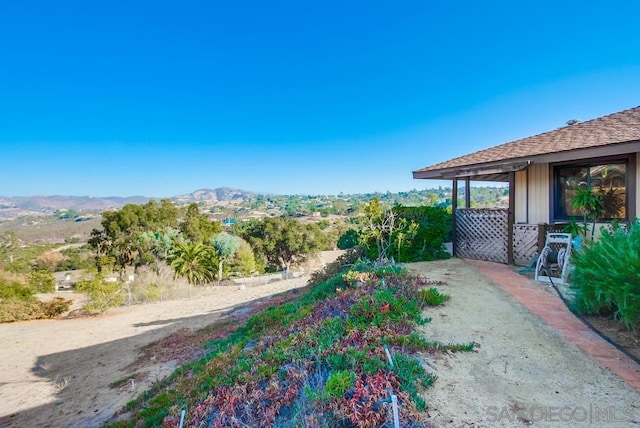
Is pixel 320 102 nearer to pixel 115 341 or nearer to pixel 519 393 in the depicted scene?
pixel 115 341

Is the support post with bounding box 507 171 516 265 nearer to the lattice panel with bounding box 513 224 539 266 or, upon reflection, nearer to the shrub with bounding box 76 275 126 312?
the lattice panel with bounding box 513 224 539 266

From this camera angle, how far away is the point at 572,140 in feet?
25.1

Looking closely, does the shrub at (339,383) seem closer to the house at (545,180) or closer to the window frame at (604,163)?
the house at (545,180)

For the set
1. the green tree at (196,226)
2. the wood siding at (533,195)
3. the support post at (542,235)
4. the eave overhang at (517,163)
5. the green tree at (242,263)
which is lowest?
the green tree at (242,263)

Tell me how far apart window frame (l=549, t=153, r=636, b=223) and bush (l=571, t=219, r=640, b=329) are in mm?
3621

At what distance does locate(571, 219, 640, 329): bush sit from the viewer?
3.44 metres

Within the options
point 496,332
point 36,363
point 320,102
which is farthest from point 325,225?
point 496,332

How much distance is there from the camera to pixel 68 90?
2775cm

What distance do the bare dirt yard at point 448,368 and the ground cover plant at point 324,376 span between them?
0.28m

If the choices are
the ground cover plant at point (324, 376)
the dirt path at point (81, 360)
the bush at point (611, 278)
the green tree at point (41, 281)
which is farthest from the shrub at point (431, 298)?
the green tree at point (41, 281)

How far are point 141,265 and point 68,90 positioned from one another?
54.9 feet

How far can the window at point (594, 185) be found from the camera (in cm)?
738

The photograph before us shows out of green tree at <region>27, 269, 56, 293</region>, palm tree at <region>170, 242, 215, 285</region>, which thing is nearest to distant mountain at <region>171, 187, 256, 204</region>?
palm tree at <region>170, 242, 215, 285</region>

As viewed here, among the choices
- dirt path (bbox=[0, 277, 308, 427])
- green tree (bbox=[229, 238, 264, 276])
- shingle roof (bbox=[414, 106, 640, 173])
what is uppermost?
shingle roof (bbox=[414, 106, 640, 173])
